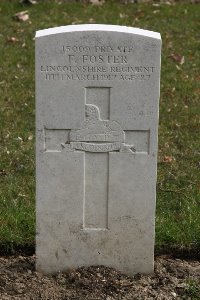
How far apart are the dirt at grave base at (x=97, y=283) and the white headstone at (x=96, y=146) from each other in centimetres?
8

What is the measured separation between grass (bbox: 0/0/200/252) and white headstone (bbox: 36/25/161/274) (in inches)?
20.7

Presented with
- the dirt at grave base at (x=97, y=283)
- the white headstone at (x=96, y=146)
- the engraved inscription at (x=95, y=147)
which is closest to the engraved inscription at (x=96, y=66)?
the white headstone at (x=96, y=146)

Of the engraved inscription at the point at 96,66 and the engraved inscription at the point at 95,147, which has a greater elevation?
the engraved inscription at the point at 96,66

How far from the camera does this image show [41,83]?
445cm

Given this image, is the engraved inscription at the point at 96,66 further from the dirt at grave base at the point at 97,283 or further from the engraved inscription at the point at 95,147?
the dirt at grave base at the point at 97,283

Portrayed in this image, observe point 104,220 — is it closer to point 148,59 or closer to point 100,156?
point 100,156

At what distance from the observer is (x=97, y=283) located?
4688 mm

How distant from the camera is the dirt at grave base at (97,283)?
4.58 metres

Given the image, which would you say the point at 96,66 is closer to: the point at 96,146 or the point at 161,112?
the point at 96,146

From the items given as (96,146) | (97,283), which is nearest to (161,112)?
(96,146)

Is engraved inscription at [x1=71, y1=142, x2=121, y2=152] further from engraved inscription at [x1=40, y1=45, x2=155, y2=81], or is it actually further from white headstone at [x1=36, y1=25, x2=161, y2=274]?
engraved inscription at [x1=40, y1=45, x2=155, y2=81]

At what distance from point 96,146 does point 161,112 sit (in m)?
A: 3.62

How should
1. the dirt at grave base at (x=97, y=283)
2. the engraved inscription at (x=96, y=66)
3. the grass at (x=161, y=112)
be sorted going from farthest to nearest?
the grass at (x=161, y=112), the dirt at grave base at (x=97, y=283), the engraved inscription at (x=96, y=66)

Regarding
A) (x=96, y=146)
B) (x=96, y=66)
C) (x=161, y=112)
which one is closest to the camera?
(x=96, y=66)
